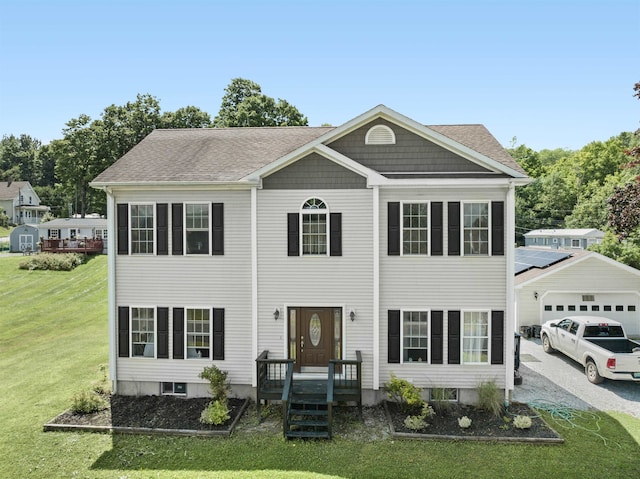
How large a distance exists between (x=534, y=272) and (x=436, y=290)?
10.3 meters

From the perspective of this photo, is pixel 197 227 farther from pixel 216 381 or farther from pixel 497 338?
pixel 497 338

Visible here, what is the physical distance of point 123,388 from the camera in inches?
467

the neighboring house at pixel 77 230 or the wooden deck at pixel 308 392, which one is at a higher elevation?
the neighboring house at pixel 77 230

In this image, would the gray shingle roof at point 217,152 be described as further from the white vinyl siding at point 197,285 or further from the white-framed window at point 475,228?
the white-framed window at point 475,228

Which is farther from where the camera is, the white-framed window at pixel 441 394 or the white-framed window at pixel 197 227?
the white-framed window at pixel 197 227

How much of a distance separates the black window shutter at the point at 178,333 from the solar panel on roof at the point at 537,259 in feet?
54.3

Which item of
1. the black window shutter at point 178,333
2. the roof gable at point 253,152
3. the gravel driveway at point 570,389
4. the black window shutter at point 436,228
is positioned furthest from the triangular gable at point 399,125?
the gravel driveway at point 570,389

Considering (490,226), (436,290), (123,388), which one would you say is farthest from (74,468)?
(490,226)

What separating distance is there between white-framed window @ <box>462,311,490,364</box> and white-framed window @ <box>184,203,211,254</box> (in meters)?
7.76

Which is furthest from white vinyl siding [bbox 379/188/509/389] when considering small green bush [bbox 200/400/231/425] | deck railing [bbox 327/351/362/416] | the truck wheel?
small green bush [bbox 200/400/231/425]

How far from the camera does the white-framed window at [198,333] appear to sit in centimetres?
1159

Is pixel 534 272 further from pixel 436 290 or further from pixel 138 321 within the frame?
pixel 138 321

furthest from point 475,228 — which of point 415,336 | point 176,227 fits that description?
point 176,227

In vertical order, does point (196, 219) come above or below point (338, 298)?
above
